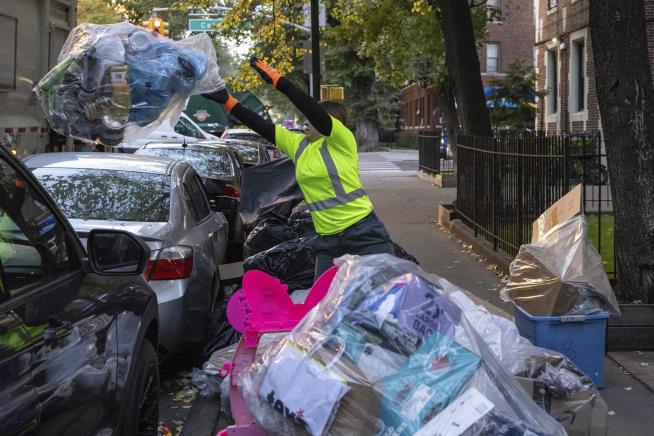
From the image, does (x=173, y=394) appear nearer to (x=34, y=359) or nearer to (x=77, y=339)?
(x=77, y=339)

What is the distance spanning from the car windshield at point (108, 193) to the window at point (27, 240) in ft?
10.2

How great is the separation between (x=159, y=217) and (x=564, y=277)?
2.97 meters

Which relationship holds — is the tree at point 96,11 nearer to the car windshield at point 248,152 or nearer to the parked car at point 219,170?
the car windshield at point 248,152

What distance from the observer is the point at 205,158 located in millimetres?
13211

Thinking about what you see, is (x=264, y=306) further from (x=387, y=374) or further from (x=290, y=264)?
(x=290, y=264)

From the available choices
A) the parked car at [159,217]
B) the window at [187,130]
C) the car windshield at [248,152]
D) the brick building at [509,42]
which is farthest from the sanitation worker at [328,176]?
the brick building at [509,42]

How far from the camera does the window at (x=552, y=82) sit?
27641 mm

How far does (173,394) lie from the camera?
6.41 meters

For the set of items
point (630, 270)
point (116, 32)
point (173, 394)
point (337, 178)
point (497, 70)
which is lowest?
point (173, 394)

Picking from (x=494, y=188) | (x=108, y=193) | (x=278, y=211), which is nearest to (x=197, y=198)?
(x=108, y=193)

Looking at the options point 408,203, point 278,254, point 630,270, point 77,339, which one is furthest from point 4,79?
point 408,203

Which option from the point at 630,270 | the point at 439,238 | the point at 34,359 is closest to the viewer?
the point at 34,359

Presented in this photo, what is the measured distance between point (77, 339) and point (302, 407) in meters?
0.82

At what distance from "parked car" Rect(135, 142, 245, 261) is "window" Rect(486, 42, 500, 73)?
1530 inches
